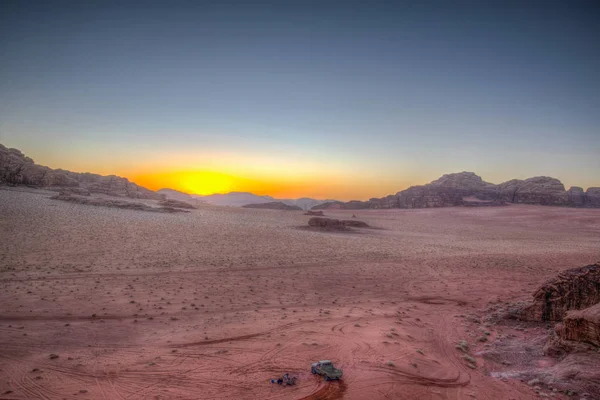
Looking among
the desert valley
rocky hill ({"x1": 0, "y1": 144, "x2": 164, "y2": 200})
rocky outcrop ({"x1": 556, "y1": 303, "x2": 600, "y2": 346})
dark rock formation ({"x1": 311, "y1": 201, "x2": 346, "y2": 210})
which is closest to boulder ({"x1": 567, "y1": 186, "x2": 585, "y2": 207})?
dark rock formation ({"x1": 311, "y1": 201, "x2": 346, "y2": 210})

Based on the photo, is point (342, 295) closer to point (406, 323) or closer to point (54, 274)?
point (406, 323)

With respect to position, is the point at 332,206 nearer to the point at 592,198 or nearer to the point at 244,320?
the point at 592,198

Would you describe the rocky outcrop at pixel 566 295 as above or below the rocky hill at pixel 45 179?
below

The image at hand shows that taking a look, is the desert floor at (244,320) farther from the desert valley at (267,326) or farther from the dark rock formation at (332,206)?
the dark rock formation at (332,206)

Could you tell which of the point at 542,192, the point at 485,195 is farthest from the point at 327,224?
the point at 542,192

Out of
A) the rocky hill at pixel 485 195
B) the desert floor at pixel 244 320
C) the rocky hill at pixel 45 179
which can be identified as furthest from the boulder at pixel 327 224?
the rocky hill at pixel 485 195

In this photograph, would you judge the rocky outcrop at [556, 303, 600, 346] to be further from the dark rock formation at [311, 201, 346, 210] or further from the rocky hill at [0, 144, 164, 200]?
the dark rock formation at [311, 201, 346, 210]
